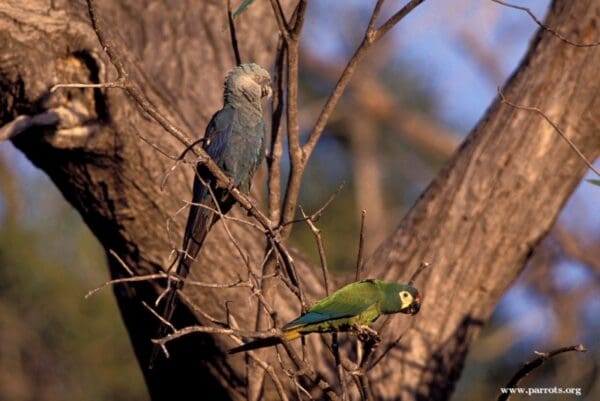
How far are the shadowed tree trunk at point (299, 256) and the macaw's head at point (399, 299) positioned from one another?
35.2 inches

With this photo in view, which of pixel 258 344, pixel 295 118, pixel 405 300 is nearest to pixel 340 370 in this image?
pixel 258 344

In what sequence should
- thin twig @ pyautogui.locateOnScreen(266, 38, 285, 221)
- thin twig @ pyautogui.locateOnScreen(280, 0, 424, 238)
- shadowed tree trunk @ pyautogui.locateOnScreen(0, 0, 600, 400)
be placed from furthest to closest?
1. shadowed tree trunk @ pyautogui.locateOnScreen(0, 0, 600, 400)
2. thin twig @ pyautogui.locateOnScreen(266, 38, 285, 221)
3. thin twig @ pyautogui.locateOnScreen(280, 0, 424, 238)

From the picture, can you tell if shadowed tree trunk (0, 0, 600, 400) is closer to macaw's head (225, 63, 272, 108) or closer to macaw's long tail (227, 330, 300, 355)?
macaw's head (225, 63, 272, 108)

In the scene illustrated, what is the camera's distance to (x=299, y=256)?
4270 millimetres

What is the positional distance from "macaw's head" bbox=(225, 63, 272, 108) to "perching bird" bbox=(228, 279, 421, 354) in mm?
1423

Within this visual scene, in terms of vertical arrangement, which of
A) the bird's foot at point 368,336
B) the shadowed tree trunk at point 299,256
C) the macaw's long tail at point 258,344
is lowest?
the macaw's long tail at point 258,344

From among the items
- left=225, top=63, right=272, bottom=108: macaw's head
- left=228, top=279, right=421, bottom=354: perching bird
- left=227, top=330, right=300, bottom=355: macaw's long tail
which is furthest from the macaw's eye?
left=225, top=63, right=272, bottom=108: macaw's head

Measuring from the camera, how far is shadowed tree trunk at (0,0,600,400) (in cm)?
356

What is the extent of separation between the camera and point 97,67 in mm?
3531

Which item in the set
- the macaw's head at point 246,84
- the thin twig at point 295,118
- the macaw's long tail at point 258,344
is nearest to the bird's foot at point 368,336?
the macaw's long tail at point 258,344

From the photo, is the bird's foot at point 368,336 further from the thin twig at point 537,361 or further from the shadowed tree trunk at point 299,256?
the shadowed tree trunk at point 299,256

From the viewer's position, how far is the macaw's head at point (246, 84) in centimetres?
407

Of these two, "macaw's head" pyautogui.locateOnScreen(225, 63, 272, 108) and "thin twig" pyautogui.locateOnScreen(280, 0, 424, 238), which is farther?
"macaw's head" pyautogui.locateOnScreen(225, 63, 272, 108)

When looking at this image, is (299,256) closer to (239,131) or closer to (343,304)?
(239,131)
